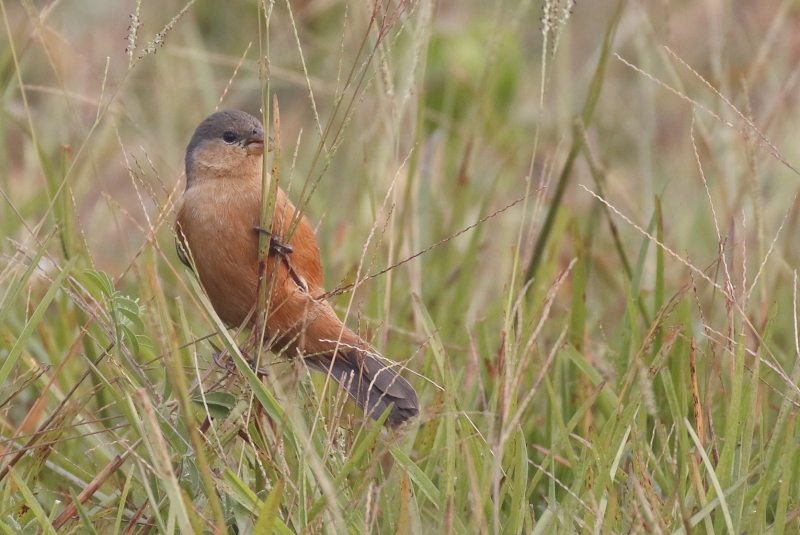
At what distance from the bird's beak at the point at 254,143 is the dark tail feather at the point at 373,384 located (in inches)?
28.0

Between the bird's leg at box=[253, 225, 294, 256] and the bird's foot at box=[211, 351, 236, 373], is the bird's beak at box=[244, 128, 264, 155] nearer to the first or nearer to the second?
the bird's leg at box=[253, 225, 294, 256]

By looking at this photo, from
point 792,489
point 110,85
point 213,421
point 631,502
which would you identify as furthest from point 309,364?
point 110,85

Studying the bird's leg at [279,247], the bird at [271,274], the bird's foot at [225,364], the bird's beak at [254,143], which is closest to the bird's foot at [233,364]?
the bird's foot at [225,364]

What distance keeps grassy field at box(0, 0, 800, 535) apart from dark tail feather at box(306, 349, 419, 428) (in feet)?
0.23

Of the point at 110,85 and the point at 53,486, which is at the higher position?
the point at 110,85

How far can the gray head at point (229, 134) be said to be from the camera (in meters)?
3.17

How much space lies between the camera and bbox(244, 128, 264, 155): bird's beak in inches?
124

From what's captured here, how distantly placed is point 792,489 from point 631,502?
18.1 inches

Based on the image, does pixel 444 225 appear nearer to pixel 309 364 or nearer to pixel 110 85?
pixel 309 364

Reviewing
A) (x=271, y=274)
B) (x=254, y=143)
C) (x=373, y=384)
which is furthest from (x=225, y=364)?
(x=254, y=143)

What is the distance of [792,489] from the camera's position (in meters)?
2.39

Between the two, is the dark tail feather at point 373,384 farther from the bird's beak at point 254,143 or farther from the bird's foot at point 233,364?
the bird's beak at point 254,143

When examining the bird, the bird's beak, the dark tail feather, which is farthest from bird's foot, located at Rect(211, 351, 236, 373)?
the bird's beak

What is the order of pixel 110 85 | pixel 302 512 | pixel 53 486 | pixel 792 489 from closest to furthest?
pixel 302 512, pixel 792 489, pixel 53 486, pixel 110 85
